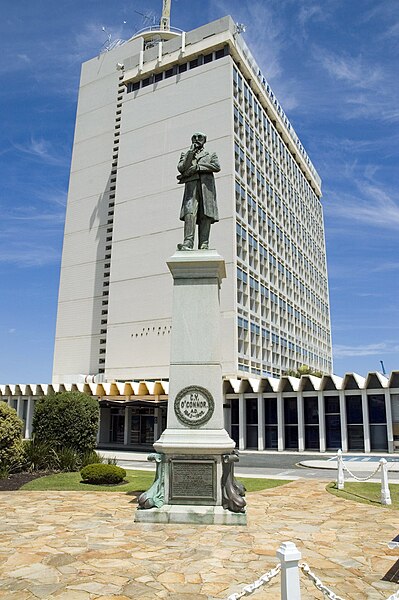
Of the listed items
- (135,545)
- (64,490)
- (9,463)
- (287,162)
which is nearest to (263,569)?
(135,545)

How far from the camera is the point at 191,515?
10016mm

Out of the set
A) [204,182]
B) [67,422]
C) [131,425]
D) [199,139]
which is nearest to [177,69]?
[131,425]

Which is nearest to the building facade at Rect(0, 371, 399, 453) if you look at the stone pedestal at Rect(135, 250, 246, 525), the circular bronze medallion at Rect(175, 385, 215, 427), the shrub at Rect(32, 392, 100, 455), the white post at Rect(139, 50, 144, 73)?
the shrub at Rect(32, 392, 100, 455)

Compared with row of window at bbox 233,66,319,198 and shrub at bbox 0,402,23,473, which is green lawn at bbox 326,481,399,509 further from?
row of window at bbox 233,66,319,198

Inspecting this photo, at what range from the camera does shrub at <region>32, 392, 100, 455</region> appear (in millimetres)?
20812

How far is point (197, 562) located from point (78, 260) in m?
59.8

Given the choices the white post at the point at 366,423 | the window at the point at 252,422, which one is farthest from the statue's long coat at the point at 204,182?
the window at the point at 252,422

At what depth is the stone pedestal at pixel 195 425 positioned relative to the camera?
1012 cm

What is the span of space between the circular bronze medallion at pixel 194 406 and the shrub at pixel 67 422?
11761 millimetres

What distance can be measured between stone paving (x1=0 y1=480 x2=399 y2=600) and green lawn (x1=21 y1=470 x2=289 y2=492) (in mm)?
2887

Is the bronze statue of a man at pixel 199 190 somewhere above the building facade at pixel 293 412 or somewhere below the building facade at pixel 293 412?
above

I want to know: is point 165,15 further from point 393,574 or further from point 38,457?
point 393,574

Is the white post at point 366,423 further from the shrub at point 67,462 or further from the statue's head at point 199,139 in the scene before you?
the statue's head at point 199,139

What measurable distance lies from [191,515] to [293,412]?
30.0m
